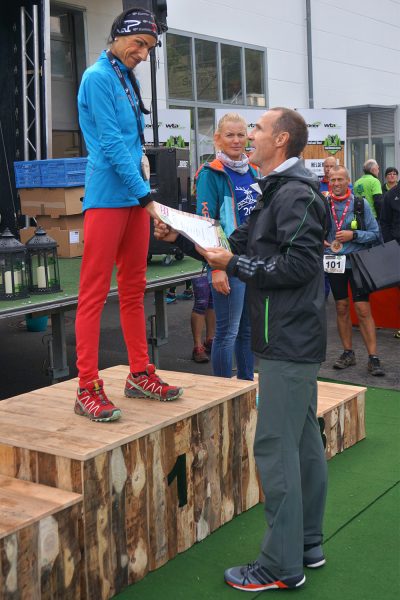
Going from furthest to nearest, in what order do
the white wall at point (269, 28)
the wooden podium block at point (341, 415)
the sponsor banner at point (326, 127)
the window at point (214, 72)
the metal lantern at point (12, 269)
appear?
the sponsor banner at point (326, 127) < the white wall at point (269, 28) < the window at point (214, 72) < the metal lantern at point (12, 269) < the wooden podium block at point (341, 415)

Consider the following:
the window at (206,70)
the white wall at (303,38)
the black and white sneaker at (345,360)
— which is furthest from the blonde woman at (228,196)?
the window at (206,70)

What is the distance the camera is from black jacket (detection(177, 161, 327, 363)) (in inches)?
99.2

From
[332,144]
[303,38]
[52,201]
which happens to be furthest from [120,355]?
[303,38]

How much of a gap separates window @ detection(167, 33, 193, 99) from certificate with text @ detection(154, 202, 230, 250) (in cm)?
1042

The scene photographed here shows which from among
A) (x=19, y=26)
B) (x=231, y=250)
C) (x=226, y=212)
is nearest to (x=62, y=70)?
(x=19, y=26)

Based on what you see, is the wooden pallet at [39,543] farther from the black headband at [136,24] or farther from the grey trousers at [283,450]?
the black headband at [136,24]

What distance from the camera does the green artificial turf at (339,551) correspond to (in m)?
2.79

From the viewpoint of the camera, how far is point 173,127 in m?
11.1

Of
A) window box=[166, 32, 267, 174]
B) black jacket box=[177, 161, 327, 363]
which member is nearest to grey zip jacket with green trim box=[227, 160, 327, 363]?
black jacket box=[177, 161, 327, 363]

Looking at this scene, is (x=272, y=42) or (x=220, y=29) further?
(x=272, y=42)

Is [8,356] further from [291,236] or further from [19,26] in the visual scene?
[291,236]

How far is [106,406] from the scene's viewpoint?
10.0 ft

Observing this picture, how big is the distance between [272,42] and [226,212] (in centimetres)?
1183

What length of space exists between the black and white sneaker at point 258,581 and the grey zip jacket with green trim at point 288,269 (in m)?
0.77
